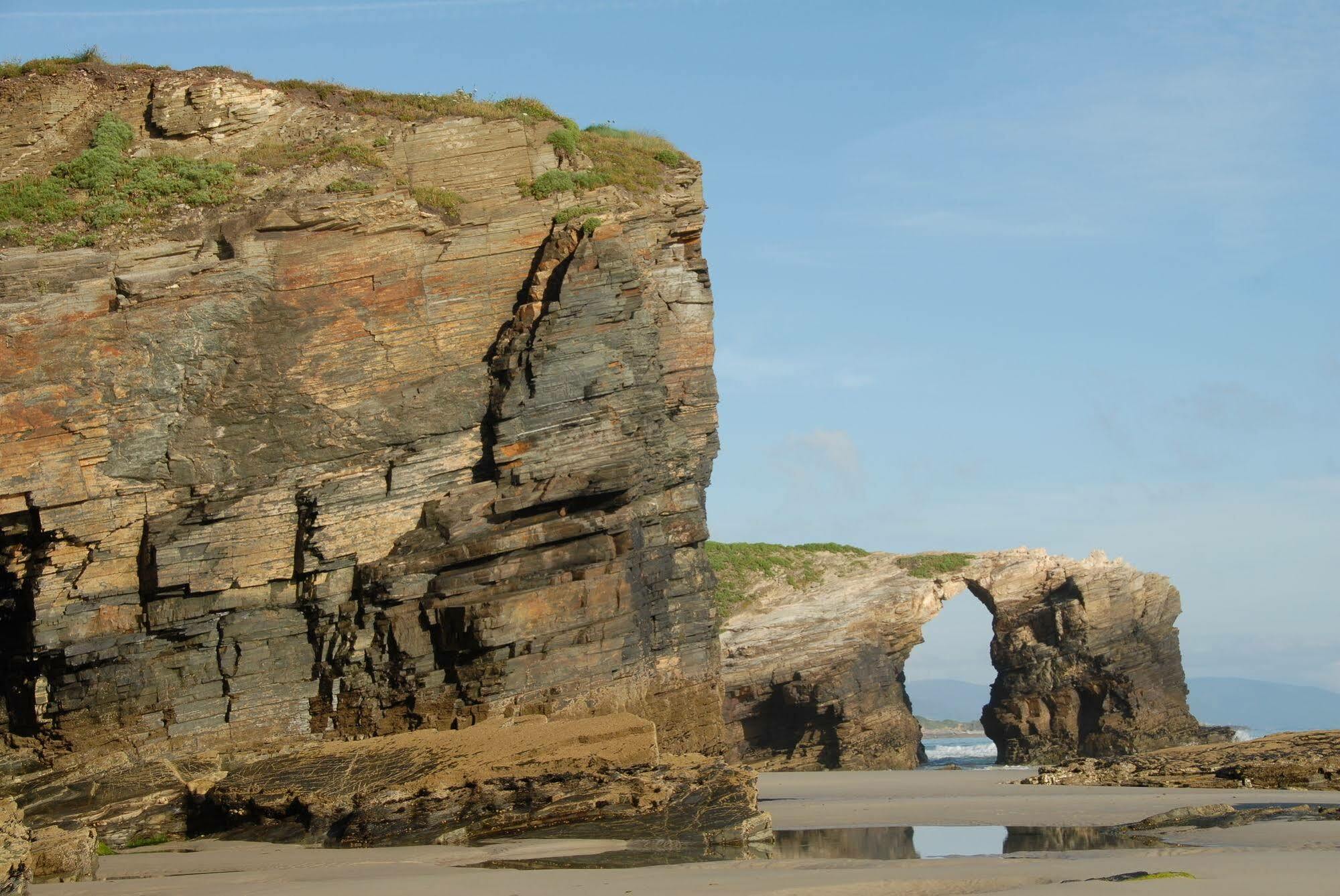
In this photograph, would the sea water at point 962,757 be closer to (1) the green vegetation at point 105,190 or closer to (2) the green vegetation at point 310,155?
(2) the green vegetation at point 310,155

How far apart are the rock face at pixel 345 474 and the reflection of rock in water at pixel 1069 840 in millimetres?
7112

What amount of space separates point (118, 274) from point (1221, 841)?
776 inches

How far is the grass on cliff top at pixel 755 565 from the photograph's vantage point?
163 feet

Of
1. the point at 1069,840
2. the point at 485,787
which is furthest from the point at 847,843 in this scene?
the point at 485,787

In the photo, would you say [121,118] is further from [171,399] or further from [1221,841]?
[1221,841]

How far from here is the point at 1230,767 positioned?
26469 millimetres

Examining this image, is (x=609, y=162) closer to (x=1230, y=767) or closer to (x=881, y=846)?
(x=881, y=846)

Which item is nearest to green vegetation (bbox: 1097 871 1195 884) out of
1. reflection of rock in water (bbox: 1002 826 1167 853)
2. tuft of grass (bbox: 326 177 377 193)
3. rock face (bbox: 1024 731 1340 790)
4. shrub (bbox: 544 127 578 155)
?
reflection of rock in water (bbox: 1002 826 1167 853)

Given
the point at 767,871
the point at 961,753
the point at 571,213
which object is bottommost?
the point at 961,753

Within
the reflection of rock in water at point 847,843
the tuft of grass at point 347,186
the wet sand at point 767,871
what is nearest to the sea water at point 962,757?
the reflection of rock in water at point 847,843

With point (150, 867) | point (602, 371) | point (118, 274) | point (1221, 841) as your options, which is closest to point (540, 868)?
point (150, 867)

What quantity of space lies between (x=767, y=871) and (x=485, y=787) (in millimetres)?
5490

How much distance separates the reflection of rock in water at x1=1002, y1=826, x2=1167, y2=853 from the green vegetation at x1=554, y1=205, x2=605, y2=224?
13.8 m

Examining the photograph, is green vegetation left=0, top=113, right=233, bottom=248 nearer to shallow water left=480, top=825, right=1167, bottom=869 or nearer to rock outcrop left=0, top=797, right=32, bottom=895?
rock outcrop left=0, top=797, right=32, bottom=895
